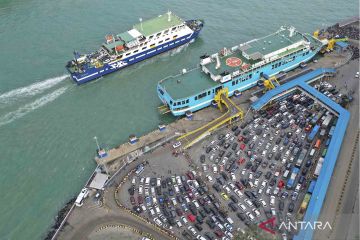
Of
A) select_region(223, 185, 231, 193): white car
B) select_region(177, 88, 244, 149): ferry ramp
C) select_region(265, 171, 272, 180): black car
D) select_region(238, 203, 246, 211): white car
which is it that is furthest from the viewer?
select_region(177, 88, 244, 149): ferry ramp

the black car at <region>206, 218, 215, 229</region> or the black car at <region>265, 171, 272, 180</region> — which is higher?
the black car at <region>265, 171, 272, 180</region>

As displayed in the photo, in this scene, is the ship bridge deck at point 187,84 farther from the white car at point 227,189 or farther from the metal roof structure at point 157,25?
the white car at point 227,189

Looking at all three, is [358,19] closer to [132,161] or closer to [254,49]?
[254,49]

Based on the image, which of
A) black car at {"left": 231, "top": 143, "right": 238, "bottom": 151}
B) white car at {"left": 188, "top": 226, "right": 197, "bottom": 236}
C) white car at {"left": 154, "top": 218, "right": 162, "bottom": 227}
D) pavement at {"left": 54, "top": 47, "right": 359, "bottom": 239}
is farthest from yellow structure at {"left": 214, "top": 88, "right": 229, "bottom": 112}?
white car at {"left": 154, "top": 218, "right": 162, "bottom": 227}

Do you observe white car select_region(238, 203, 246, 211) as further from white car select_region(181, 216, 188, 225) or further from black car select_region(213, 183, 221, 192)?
white car select_region(181, 216, 188, 225)

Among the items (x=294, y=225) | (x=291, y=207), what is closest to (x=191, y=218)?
(x=294, y=225)

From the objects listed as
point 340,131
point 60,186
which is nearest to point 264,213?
point 340,131

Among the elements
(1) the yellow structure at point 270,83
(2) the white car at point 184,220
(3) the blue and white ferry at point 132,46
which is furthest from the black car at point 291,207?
(3) the blue and white ferry at point 132,46
